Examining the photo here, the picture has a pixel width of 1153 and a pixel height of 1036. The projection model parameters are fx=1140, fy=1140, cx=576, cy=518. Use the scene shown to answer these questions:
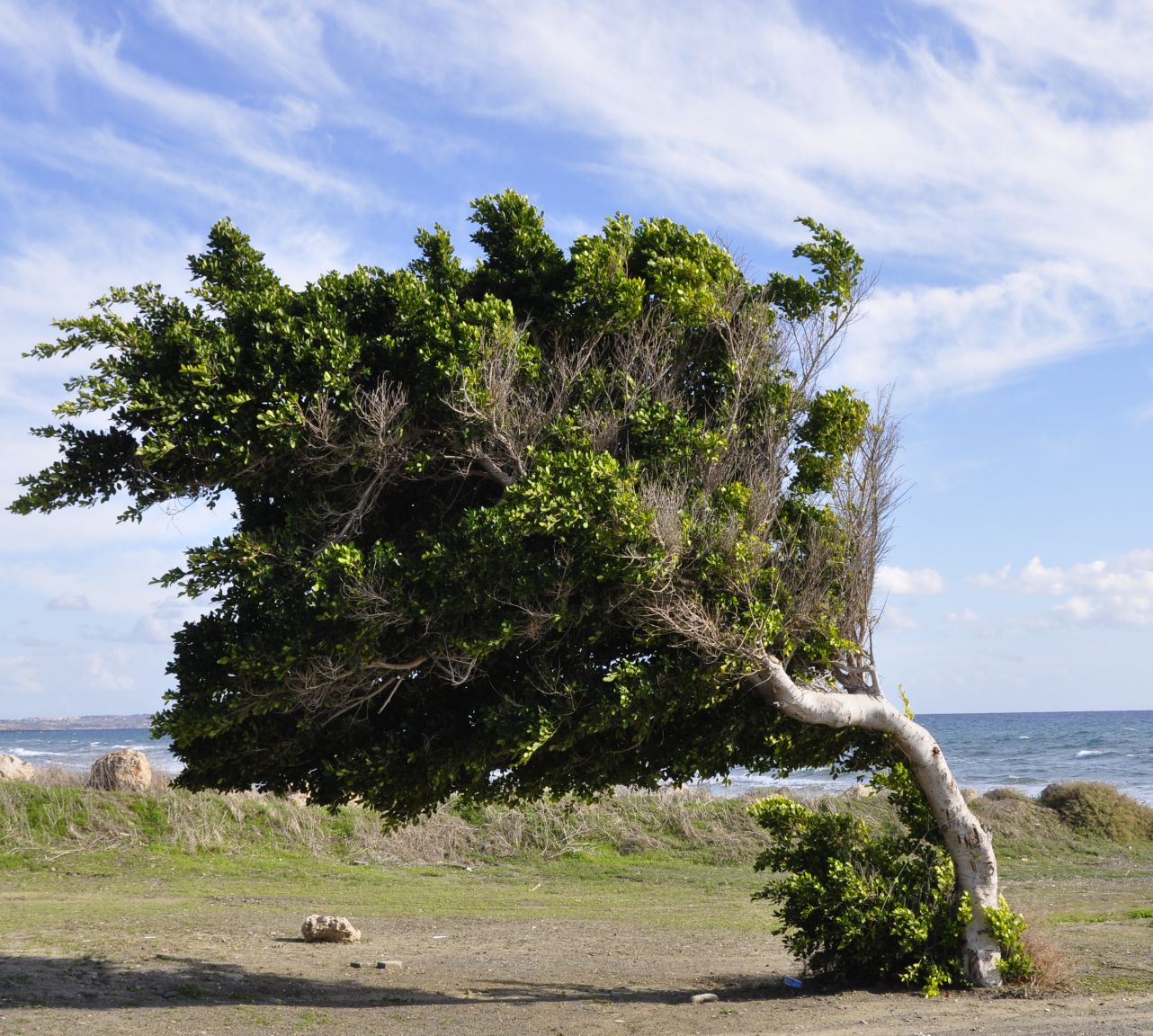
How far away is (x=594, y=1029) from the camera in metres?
9.96

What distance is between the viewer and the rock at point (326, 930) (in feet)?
47.3

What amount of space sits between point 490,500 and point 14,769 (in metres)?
22.3

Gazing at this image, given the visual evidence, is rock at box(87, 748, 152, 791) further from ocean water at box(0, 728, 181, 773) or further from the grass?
ocean water at box(0, 728, 181, 773)

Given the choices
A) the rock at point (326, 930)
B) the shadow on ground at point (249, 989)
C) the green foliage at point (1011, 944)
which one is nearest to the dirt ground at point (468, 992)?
the shadow on ground at point (249, 989)

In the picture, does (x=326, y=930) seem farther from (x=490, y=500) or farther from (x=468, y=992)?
(x=490, y=500)

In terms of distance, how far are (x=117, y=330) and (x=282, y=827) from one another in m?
16.5

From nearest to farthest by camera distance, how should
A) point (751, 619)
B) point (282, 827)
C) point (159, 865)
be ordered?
point (751, 619), point (159, 865), point (282, 827)

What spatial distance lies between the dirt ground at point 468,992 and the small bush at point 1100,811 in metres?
14.7

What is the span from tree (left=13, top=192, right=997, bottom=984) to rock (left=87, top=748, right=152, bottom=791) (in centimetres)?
1529

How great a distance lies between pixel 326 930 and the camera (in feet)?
47.3

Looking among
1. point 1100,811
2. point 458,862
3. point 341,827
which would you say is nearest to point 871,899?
point 458,862

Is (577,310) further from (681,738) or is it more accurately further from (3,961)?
Result: (3,961)


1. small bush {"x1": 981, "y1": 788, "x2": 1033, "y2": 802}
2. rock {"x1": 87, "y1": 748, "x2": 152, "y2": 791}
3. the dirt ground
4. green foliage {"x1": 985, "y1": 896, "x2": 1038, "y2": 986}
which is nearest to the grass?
small bush {"x1": 981, "y1": 788, "x2": 1033, "y2": 802}

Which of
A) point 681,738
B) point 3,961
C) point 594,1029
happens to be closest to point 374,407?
point 681,738
